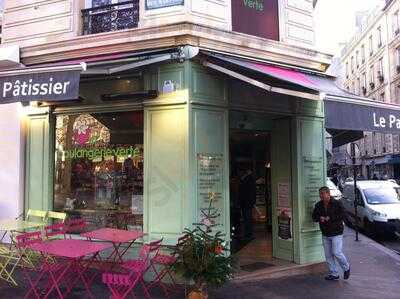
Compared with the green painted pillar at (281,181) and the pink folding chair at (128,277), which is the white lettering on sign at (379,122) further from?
the pink folding chair at (128,277)

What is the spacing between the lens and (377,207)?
14.9 meters

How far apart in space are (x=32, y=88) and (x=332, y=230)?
16.3 ft

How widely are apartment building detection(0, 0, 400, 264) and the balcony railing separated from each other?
0.07 ft

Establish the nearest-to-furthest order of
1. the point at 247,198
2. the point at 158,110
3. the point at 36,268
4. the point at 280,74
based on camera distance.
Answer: the point at 280,74 < the point at 158,110 < the point at 36,268 < the point at 247,198

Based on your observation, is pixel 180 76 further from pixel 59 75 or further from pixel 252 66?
pixel 59 75

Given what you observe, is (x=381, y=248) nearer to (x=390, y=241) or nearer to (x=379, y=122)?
(x=390, y=241)

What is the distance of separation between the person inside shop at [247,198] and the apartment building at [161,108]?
0.97 m

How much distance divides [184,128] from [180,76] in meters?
0.78

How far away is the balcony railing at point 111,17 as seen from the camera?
8320mm

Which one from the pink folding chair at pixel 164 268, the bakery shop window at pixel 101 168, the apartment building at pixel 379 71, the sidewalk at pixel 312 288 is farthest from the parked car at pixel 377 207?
the apartment building at pixel 379 71

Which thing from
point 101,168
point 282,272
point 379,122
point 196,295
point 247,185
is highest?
point 379,122

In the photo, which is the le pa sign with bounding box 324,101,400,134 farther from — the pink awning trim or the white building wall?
the white building wall

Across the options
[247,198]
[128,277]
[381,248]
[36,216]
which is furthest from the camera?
[381,248]

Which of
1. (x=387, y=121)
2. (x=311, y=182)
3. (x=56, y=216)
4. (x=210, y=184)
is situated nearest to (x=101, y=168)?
(x=56, y=216)
